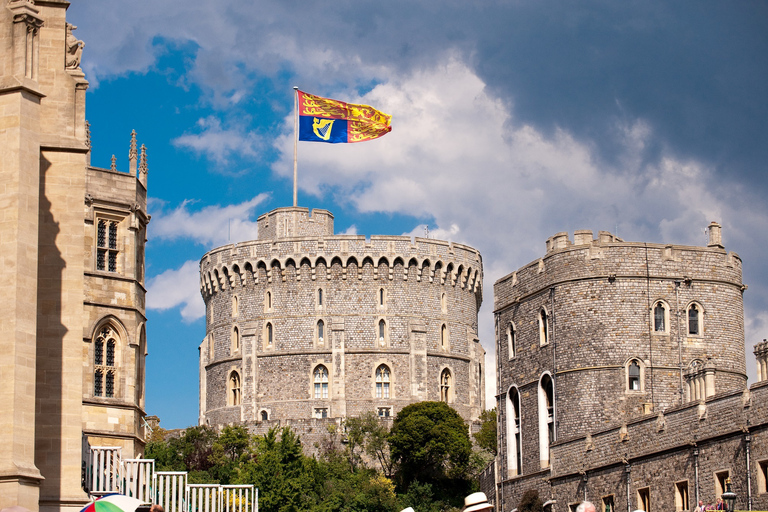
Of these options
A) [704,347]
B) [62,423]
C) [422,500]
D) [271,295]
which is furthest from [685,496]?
[271,295]

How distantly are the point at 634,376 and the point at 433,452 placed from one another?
1078 inches

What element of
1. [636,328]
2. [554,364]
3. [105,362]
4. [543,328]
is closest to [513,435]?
[554,364]

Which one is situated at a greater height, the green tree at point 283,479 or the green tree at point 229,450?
the green tree at point 229,450

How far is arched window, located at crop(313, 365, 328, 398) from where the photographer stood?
83.8m

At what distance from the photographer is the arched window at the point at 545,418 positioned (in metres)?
49.4

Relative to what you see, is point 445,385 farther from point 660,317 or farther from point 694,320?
point 694,320

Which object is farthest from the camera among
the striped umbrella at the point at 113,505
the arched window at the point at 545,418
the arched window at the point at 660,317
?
the arched window at the point at 545,418

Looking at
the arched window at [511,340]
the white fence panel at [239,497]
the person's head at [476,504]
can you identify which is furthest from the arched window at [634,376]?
the person's head at [476,504]

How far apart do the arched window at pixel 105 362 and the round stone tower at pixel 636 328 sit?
16.2 m

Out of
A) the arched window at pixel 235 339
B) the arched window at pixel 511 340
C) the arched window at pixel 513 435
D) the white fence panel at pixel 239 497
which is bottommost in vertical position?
the white fence panel at pixel 239 497

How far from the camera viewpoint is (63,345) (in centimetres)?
2356

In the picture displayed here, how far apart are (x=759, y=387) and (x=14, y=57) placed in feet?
74.0

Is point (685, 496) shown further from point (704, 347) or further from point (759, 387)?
point (704, 347)

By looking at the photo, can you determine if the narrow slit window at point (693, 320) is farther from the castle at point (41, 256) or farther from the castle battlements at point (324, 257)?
the castle battlements at point (324, 257)
